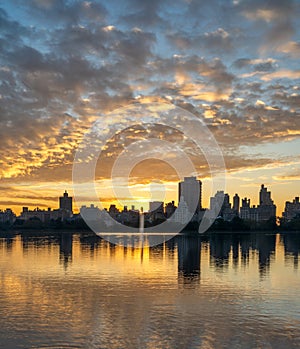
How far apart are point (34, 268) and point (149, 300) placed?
2280 cm

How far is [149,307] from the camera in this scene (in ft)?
97.6

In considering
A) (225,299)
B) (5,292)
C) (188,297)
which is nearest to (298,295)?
(225,299)

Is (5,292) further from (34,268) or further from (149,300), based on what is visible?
(34,268)

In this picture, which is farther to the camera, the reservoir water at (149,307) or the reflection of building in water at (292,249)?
the reflection of building in water at (292,249)

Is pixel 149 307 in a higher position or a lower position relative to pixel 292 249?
higher

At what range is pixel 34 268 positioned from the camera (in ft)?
167

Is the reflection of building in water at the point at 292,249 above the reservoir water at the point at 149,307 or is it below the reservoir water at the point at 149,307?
below

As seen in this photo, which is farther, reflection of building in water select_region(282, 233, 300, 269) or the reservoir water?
reflection of building in water select_region(282, 233, 300, 269)

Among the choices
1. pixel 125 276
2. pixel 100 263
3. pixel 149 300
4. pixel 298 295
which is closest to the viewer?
pixel 149 300

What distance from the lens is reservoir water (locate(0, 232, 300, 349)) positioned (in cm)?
2306

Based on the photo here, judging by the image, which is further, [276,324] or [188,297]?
[188,297]

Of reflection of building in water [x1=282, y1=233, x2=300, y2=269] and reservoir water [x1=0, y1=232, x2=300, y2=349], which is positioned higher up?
reservoir water [x1=0, y1=232, x2=300, y2=349]

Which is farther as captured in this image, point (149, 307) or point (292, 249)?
point (292, 249)

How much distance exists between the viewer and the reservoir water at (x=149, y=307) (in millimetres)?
23062
